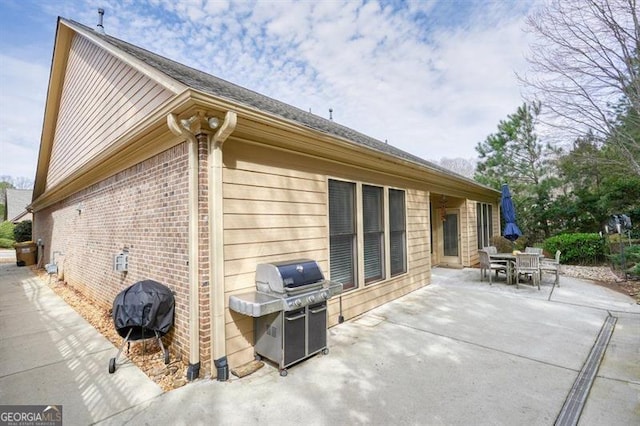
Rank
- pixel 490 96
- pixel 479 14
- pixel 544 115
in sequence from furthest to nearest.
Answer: pixel 490 96, pixel 544 115, pixel 479 14

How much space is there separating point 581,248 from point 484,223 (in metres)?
3.07

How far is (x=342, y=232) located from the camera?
504 centimetres

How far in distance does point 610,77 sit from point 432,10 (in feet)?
18.4

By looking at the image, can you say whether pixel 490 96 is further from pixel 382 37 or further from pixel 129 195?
pixel 129 195

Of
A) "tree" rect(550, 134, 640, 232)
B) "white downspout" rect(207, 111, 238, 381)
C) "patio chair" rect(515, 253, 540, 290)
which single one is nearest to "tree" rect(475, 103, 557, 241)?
"tree" rect(550, 134, 640, 232)

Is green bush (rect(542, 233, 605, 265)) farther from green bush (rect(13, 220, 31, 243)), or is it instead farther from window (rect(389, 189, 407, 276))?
green bush (rect(13, 220, 31, 243))

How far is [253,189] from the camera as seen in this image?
3.59 metres

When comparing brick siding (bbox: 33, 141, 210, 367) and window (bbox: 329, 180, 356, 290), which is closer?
brick siding (bbox: 33, 141, 210, 367)

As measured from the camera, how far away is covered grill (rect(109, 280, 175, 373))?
3152 millimetres

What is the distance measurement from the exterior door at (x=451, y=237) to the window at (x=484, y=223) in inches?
58.8

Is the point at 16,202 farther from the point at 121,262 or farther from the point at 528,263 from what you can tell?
the point at 528,263

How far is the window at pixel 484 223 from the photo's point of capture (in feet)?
37.3

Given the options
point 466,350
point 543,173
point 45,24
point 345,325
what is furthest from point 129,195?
point 543,173

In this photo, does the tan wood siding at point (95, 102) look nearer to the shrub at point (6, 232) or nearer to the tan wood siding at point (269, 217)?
the tan wood siding at point (269, 217)
